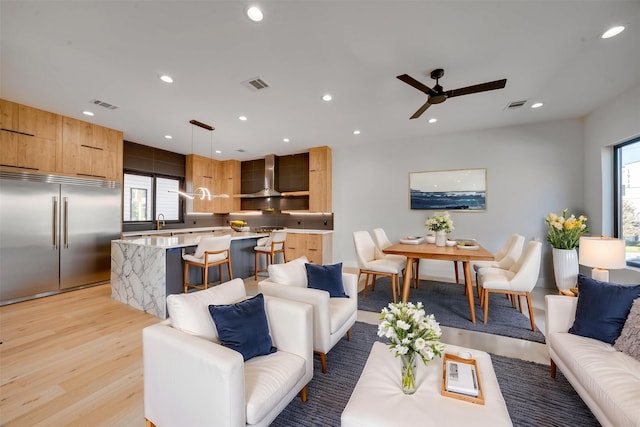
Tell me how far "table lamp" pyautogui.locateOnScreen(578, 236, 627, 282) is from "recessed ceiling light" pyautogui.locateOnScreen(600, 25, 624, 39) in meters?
1.78

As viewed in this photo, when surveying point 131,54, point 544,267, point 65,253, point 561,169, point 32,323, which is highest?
point 131,54

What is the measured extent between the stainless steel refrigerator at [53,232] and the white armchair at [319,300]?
12.9 feet

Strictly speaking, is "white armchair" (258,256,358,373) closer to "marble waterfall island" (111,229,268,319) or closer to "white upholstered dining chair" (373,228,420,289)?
"marble waterfall island" (111,229,268,319)

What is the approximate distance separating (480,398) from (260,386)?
1.08 metres

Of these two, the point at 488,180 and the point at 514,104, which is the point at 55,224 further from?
the point at 488,180

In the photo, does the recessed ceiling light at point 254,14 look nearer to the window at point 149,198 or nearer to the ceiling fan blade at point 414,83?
the ceiling fan blade at point 414,83

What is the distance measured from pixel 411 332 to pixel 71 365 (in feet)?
9.27

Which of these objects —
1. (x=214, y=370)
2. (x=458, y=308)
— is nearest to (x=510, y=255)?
(x=458, y=308)

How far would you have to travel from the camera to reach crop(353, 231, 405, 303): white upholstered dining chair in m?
3.57

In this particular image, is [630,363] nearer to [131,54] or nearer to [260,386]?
[260,386]

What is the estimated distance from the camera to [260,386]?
129 cm

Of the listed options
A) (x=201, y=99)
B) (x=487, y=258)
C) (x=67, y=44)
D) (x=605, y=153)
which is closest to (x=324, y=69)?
(x=201, y=99)

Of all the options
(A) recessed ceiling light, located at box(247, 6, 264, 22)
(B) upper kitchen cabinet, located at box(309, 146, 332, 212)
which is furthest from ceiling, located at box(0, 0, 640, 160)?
(B) upper kitchen cabinet, located at box(309, 146, 332, 212)

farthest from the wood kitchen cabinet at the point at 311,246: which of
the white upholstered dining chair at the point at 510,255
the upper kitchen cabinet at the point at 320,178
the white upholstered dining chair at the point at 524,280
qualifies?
the white upholstered dining chair at the point at 524,280
